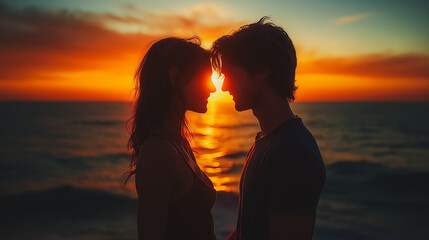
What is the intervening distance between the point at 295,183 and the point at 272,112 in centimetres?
73

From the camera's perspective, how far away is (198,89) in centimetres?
300

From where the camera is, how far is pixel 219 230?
13305mm

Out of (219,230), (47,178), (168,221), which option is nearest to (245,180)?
(168,221)

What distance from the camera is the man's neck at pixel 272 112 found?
246 centimetres

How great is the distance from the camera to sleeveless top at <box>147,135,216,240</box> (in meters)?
2.59

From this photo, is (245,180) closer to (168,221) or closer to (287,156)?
(287,156)

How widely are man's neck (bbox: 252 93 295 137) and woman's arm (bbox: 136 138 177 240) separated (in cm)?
76

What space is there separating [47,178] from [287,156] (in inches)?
993

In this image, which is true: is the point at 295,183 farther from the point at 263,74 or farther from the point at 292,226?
the point at 263,74

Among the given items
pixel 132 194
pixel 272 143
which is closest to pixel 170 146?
pixel 272 143

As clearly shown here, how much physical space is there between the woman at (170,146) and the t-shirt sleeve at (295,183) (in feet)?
2.57

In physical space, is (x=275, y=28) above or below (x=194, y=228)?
above

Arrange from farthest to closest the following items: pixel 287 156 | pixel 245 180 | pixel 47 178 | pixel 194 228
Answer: pixel 47 178 → pixel 194 228 → pixel 245 180 → pixel 287 156

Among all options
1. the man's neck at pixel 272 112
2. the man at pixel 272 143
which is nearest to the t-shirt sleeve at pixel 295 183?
the man at pixel 272 143
